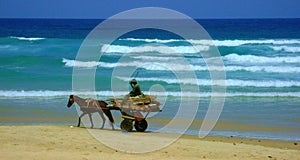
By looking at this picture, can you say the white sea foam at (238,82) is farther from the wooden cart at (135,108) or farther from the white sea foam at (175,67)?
the wooden cart at (135,108)

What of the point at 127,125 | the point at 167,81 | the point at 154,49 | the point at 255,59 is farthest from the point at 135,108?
the point at 154,49

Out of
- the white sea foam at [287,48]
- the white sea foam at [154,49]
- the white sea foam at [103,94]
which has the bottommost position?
the white sea foam at [103,94]

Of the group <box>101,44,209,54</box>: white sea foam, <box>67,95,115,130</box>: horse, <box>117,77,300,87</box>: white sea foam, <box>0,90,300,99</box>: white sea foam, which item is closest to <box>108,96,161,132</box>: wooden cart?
<box>67,95,115,130</box>: horse

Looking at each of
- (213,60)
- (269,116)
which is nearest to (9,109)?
(269,116)

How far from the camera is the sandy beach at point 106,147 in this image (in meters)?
9.35

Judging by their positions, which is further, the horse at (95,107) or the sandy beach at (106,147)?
the horse at (95,107)

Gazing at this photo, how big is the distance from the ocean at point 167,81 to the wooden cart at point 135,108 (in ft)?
1.83

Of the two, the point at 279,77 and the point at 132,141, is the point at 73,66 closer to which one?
the point at 279,77

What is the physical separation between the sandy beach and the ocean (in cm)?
113

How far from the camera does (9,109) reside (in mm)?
16062

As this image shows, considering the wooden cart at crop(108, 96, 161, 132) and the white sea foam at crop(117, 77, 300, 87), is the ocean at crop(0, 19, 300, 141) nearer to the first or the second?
the white sea foam at crop(117, 77, 300, 87)

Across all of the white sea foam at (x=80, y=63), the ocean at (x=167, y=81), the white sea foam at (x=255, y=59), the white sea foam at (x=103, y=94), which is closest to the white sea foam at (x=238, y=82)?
the ocean at (x=167, y=81)

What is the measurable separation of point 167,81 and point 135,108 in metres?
10.3

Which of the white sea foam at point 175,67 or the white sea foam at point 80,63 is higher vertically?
the white sea foam at point 175,67
